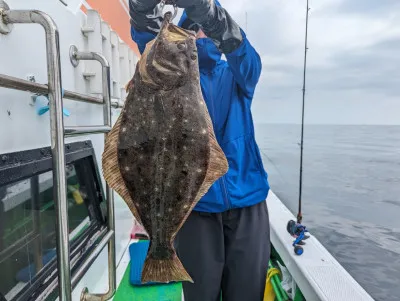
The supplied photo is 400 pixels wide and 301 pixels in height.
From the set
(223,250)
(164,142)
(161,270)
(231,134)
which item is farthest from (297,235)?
(164,142)

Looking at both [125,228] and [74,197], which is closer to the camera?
[74,197]

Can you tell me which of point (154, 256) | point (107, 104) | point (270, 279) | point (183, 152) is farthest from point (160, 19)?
point (270, 279)

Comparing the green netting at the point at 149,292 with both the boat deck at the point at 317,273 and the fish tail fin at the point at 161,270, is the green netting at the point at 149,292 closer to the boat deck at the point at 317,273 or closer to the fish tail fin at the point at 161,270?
the boat deck at the point at 317,273

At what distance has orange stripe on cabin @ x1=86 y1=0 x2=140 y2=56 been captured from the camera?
3471mm

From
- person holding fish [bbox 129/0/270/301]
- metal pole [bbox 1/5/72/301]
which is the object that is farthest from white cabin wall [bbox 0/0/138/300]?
person holding fish [bbox 129/0/270/301]

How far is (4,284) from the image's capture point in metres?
1.87

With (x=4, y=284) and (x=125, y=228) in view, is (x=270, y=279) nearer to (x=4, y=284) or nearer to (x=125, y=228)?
(x=125, y=228)

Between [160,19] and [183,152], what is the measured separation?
82 cm

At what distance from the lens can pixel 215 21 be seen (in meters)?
1.68

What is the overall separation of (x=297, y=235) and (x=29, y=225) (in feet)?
8.21

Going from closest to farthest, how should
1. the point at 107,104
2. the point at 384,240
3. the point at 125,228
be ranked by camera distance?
the point at 107,104
the point at 125,228
the point at 384,240

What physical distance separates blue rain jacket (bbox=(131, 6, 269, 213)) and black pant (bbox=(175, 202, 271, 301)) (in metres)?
0.11

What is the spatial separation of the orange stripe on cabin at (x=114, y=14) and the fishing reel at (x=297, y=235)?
9.86 ft

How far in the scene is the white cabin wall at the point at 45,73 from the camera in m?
1.72
